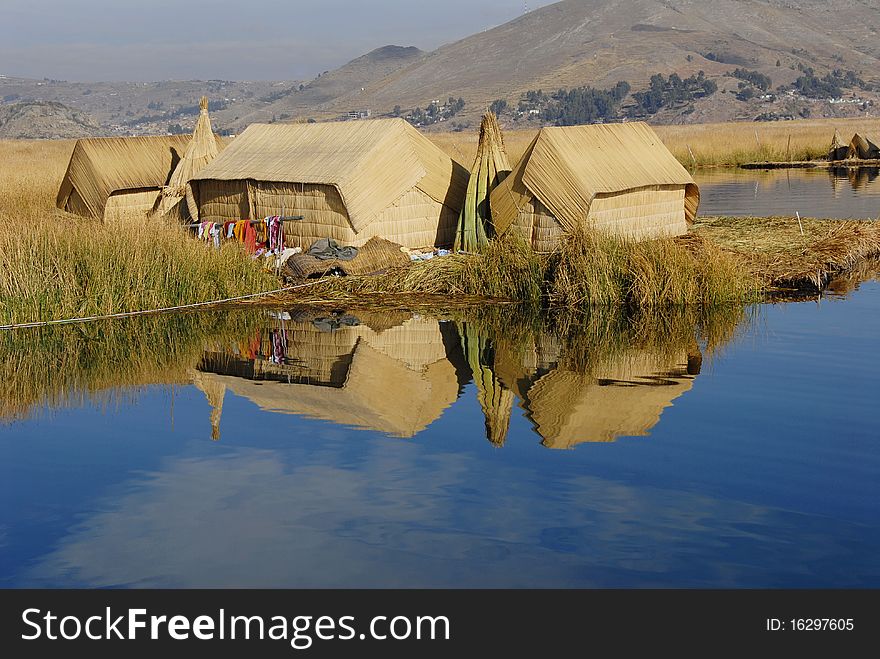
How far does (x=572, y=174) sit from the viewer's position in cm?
1293

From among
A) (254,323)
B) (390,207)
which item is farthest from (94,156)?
(254,323)

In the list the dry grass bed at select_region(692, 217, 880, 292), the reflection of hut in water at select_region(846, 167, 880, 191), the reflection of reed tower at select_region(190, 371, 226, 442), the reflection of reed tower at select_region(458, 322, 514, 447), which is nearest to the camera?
the reflection of reed tower at select_region(458, 322, 514, 447)

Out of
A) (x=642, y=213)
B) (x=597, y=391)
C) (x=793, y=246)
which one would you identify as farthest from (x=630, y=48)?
(x=597, y=391)

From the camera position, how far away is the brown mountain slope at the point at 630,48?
472 ft

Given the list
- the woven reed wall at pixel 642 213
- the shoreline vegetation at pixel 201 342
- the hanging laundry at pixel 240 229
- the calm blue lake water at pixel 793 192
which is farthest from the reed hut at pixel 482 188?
the calm blue lake water at pixel 793 192

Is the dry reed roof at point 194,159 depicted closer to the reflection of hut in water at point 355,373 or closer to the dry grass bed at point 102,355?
the dry grass bed at point 102,355

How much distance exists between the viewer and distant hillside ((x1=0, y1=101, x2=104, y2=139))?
110062mm

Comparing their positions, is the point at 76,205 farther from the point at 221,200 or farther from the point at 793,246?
the point at 793,246

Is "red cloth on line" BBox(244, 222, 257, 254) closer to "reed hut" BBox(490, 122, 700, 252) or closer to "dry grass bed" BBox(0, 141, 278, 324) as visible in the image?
"dry grass bed" BBox(0, 141, 278, 324)

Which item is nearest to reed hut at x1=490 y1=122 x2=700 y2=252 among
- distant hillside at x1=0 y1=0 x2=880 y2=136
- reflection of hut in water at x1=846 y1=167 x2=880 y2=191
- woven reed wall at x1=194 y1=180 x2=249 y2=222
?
woven reed wall at x1=194 y1=180 x2=249 y2=222

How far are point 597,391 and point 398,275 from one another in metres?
4.76

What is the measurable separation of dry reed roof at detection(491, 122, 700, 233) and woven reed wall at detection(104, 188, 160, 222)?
16.5ft

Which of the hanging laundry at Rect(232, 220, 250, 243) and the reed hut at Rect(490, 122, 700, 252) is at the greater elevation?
the reed hut at Rect(490, 122, 700, 252)
